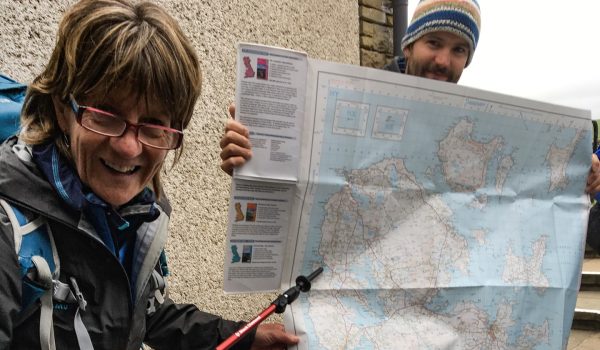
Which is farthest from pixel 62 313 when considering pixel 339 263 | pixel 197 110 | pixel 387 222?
pixel 197 110

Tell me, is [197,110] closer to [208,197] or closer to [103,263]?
[208,197]

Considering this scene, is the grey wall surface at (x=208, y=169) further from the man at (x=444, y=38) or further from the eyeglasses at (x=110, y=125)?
the man at (x=444, y=38)

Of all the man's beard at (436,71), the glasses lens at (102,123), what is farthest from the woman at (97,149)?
the man's beard at (436,71)

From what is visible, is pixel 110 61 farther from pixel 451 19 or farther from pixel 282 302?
pixel 451 19

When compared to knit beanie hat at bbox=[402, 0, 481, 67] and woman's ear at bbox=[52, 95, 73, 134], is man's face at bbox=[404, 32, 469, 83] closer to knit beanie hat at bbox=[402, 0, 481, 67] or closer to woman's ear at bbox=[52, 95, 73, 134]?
knit beanie hat at bbox=[402, 0, 481, 67]

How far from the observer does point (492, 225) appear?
1.27 metres

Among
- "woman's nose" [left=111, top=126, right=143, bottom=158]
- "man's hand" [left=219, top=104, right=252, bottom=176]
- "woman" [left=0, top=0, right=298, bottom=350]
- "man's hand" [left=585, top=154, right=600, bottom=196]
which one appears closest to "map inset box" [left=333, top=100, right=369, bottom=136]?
"man's hand" [left=219, top=104, right=252, bottom=176]

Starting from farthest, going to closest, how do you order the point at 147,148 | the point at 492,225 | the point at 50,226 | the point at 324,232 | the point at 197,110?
the point at 197,110 → the point at 492,225 → the point at 324,232 → the point at 147,148 → the point at 50,226

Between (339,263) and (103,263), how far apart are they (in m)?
0.54

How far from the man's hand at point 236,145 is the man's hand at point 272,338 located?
43 cm

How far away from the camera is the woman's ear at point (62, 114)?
918 millimetres

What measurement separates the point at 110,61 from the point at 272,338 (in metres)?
0.74

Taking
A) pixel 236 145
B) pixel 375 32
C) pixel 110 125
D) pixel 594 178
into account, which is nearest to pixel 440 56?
pixel 594 178

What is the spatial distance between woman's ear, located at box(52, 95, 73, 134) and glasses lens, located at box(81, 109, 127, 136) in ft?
0.24
